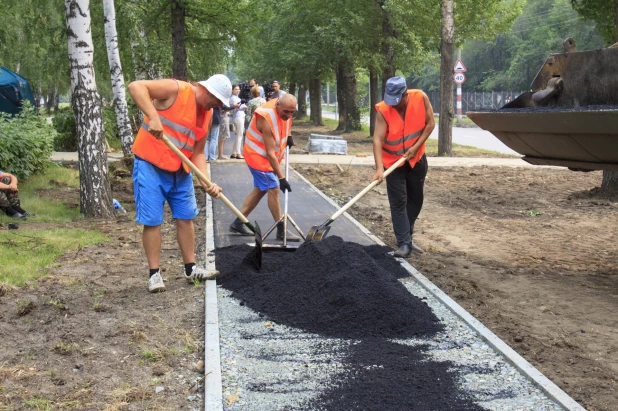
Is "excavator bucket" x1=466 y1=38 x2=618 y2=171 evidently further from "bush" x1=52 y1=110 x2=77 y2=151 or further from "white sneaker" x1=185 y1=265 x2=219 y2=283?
"bush" x1=52 y1=110 x2=77 y2=151

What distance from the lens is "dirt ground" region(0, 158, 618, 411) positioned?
4223 millimetres

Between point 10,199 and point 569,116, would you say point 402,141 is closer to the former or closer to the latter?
point 569,116

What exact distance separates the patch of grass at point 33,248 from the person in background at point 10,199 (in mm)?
861

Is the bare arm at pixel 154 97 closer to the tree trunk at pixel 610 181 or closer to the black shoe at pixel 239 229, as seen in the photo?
the black shoe at pixel 239 229

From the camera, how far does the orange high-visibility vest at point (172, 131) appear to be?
5797 mm

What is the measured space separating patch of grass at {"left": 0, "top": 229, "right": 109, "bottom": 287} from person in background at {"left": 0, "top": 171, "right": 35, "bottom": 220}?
0.86 metres

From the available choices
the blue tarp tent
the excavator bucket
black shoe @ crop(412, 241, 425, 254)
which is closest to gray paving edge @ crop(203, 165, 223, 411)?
black shoe @ crop(412, 241, 425, 254)

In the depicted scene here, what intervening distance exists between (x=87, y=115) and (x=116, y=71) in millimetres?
4660

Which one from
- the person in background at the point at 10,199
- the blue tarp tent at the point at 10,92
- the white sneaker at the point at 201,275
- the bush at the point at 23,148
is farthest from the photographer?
the blue tarp tent at the point at 10,92

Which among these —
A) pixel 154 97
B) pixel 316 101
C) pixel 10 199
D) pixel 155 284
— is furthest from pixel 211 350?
pixel 316 101

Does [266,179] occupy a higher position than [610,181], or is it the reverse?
[266,179]

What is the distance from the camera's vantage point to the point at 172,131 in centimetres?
585

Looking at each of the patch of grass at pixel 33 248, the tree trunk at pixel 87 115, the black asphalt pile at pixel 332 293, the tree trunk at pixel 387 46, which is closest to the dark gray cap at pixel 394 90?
the black asphalt pile at pixel 332 293

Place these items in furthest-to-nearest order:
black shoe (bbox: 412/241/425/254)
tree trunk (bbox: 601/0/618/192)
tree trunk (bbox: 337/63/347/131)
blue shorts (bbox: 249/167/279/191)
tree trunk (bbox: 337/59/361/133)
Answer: tree trunk (bbox: 337/63/347/131)
tree trunk (bbox: 337/59/361/133)
tree trunk (bbox: 601/0/618/192)
blue shorts (bbox: 249/167/279/191)
black shoe (bbox: 412/241/425/254)
